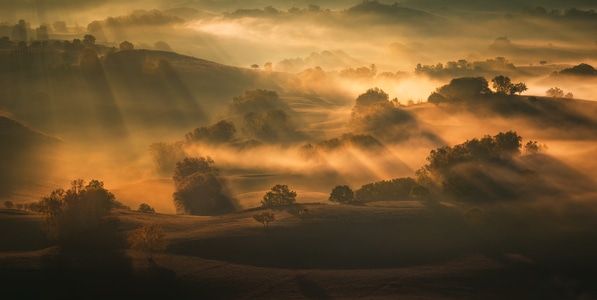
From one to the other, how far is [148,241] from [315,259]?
691 inches

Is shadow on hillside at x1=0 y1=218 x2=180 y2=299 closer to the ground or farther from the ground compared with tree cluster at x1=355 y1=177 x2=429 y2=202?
closer to the ground

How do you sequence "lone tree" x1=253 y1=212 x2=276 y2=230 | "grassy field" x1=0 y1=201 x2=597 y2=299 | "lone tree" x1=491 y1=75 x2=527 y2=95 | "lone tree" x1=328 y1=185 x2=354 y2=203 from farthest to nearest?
"lone tree" x1=491 y1=75 x2=527 y2=95 → "lone tree" x1=328 y1=185 x2=354 y2=203 → "lone tree" x1=253 y1=212 x2=276 y2=230 → "grassy field" x1=0 y1=201 x2=597 y2=299

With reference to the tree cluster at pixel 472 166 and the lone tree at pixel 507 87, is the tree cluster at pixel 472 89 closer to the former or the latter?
the lone tree at pixel 507 87

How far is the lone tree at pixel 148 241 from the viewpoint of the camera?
5559 centimetres

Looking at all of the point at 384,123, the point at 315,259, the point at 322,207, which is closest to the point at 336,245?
the point at 315,259

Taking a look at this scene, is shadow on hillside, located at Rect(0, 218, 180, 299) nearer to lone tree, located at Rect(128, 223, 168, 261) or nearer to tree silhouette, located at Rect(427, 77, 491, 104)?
lone tree, located at Rect(128, 223, 168, 261)

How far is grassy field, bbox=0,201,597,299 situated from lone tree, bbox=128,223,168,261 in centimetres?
90

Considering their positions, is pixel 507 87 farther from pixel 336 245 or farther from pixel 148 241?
pixel 148 241

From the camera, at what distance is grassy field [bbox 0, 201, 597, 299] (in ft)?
164

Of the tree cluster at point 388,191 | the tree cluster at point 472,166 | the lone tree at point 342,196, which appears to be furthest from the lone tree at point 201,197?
the tree cluster at point 472,166

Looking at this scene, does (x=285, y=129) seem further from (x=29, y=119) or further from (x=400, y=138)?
(x=29, y=119)

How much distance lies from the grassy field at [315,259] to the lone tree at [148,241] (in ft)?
2.94

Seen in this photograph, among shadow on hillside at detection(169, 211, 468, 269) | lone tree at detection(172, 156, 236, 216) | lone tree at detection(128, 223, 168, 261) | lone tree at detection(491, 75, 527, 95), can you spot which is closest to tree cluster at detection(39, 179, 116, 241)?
lone tree at detection(128, 223, 168, 261)

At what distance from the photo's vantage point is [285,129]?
152625mm
